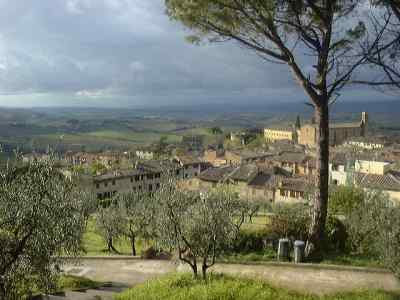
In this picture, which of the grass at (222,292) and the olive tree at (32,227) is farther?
the grass at (222,292)

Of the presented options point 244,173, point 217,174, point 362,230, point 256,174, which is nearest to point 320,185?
point 362,230

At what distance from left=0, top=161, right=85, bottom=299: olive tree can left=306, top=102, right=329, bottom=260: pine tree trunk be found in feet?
26.7

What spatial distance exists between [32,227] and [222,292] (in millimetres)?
4980

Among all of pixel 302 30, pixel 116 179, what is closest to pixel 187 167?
pixel 116 179

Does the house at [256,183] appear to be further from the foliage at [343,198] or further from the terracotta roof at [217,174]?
the foliage at [343,198]

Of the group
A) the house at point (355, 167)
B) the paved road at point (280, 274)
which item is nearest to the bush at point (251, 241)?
the paved road at point (280, 274)

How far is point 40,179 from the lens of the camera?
8977 mm

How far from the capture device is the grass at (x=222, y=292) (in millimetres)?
11281

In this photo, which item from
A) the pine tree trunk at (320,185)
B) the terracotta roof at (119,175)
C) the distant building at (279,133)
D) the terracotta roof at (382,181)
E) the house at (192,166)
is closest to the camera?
the pine tree trunk at (320,185)

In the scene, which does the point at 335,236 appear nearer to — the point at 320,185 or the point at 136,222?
the point at 320,185

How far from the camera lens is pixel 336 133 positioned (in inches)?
5463

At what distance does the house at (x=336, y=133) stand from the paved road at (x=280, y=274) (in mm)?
109596

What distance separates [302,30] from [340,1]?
4.25 ft

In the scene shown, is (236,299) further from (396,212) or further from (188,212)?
(396,212)
